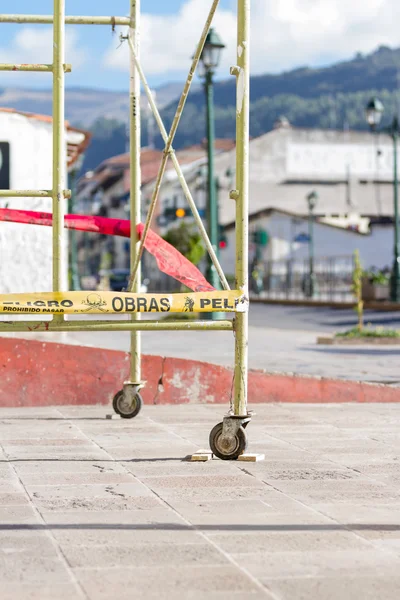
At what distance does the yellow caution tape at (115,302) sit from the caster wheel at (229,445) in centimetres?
68

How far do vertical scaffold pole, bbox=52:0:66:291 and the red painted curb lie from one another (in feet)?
8.47

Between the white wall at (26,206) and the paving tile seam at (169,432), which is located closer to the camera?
the paving tile seam at (169,432)

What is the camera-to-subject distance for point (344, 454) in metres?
7.11

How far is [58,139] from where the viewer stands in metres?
7.31

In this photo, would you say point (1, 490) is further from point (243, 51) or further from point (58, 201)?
point (243, 51)

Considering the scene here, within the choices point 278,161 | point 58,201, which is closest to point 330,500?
point 58,201

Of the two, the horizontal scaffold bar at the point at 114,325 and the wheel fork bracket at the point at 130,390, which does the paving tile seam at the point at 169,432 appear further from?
the horizontal scaffold bar at the point at 114,325

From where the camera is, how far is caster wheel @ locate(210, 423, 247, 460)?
6.80 meters

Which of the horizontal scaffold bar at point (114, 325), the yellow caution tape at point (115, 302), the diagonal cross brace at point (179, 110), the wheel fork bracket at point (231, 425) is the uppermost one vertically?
the diagonal cross brace at point (179, 110)

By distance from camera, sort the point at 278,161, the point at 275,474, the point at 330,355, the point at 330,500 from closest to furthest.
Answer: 1. the point at 330,500
2. the point at 275,474
3. the point at 330,355
4. the point at 278,161

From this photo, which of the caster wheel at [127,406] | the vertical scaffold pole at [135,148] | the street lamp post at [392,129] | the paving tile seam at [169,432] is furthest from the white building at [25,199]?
the street lamp post at [392,129]

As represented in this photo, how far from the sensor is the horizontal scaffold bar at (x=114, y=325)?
22.3 ft

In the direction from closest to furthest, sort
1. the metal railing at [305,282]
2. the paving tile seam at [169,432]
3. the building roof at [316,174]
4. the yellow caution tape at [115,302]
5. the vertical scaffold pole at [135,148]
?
1. the yellow caution tape at [115,302]
2. the paving tile seam at [169,432]
3. the vertical scaffold pole at [135,148]
4. the metal railing at [305,282]
5. the building roof at [316,174]

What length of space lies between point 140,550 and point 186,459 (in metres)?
2.35
